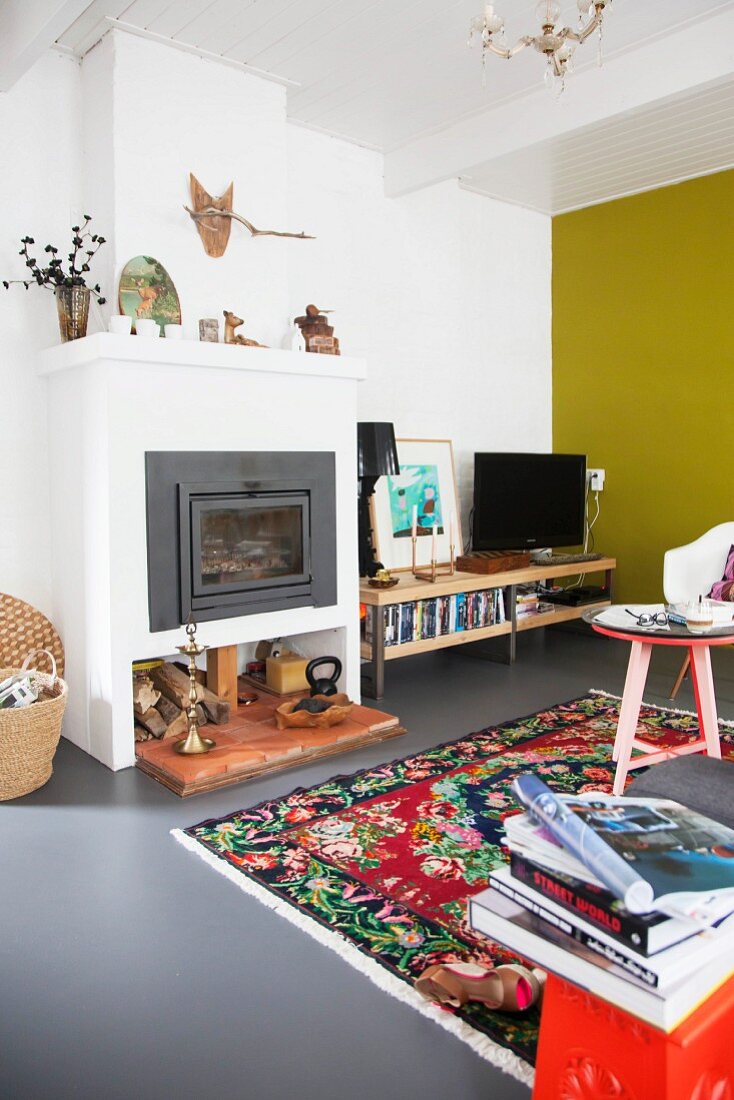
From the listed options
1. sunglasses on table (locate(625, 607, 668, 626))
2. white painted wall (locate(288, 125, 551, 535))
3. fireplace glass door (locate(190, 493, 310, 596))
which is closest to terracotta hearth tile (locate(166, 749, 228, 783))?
fireplace glass door (locate(190, 493, 310, 596))

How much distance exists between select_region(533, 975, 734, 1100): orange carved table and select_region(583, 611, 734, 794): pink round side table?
1.52 metres

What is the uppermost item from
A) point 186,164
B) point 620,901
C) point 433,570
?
point 186,164

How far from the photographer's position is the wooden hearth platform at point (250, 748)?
3.00m

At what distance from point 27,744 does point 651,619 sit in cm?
212

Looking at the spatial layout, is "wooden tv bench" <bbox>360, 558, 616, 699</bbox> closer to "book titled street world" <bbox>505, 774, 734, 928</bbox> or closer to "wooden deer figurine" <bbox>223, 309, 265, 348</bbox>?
"wooden deer figurine" <bbox>223, 309, 265, 348</bbox>

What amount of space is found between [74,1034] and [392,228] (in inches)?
168

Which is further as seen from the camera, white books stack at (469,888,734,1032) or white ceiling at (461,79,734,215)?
white ceiling at (461,79,734,215)

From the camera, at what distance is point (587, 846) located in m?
1.21

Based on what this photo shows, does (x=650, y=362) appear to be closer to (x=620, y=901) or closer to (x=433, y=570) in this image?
(x=433, y=570)

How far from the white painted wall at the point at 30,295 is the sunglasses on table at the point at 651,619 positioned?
2333 mm

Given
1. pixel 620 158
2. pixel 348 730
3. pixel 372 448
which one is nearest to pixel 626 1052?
pixel 348 730

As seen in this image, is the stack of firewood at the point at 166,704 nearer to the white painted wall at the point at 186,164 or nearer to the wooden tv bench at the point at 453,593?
the wooden tv bench at the point at 453,593

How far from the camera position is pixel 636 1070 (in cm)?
118

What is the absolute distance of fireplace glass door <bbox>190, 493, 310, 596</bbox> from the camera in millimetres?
3375
